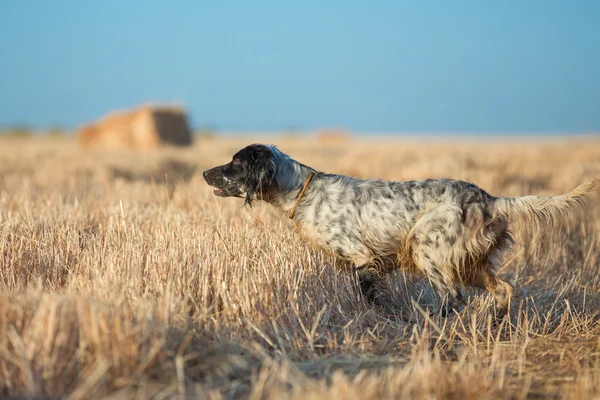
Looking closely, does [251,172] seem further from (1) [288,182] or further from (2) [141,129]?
(2) [141,129]

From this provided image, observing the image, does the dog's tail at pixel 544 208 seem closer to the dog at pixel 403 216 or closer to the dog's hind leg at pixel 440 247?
the dog at pixel 403 216

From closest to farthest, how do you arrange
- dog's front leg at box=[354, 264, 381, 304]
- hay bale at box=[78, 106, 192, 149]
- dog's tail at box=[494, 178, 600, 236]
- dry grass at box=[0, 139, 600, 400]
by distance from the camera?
dry grass at box=[0, 139, 600, 400], dog's tail at box=[494, 178, 600, 236], dog's front leg at box=[354, 264, 381, 304], hay bale at box=[78, 106, 192, 149]

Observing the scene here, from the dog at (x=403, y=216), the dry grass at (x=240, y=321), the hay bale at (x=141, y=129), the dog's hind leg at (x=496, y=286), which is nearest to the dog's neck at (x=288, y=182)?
the dog at (x=403, y=216)

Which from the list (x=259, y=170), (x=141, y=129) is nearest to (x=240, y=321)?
(x=259, y=170)

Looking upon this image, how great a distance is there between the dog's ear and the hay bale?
17165 mm

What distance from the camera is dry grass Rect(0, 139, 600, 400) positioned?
10.3 feet

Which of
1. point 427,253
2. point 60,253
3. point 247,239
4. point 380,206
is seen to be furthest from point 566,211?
point 60,253

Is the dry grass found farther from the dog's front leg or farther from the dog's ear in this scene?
the dog's ear

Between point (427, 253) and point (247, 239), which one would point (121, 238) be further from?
point (427, 253)

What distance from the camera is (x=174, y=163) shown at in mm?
15391

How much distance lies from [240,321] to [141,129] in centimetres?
1948

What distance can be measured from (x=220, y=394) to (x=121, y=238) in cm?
273

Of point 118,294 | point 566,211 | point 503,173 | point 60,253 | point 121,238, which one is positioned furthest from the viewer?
point 503,173

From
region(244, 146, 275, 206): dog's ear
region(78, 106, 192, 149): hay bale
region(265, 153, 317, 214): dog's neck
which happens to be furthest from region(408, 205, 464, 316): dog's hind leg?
region(78, 106, 192, 149): hay bale
